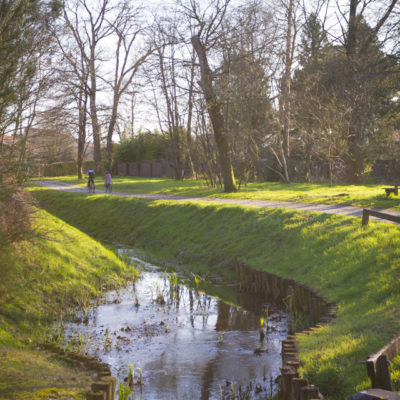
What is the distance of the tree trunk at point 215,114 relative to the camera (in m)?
25.4

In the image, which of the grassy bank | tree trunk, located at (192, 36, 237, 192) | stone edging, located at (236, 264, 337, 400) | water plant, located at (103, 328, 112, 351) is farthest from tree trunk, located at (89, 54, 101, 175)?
water plant, located at (103, 328, 112, 351)

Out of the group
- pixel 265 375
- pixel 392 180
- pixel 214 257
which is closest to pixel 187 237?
pixel 214 257

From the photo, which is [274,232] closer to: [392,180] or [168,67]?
[168,67]

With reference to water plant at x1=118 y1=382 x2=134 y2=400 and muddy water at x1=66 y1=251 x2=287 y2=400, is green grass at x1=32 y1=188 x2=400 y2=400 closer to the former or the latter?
muddy water at x1=66 y1=251 x2=287 y2=400

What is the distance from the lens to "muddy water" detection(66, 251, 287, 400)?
728 centimetres

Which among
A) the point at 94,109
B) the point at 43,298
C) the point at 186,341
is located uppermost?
the point at 94,109

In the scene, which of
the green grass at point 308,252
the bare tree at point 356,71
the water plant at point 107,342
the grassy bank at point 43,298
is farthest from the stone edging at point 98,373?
the bare tree at point 356,71

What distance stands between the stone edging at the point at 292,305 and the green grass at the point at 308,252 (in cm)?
21

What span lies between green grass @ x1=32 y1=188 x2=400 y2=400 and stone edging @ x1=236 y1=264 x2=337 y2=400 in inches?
8.4

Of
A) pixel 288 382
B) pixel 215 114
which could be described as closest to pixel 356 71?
pixel 215 114

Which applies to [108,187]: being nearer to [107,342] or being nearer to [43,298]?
[43,298]

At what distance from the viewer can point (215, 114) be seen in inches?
1056

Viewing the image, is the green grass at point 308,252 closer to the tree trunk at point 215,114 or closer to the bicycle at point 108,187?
the tree trunk at point 215,114

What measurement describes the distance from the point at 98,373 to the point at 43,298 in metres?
3.82
